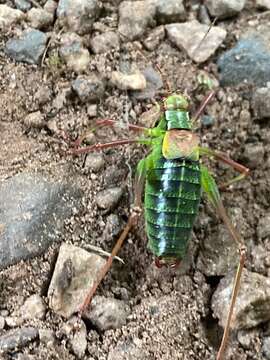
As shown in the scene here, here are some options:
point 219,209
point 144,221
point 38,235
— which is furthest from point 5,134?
point 219,209

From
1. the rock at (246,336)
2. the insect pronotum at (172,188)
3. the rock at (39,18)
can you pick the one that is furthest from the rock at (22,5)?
the rock at (246,336)

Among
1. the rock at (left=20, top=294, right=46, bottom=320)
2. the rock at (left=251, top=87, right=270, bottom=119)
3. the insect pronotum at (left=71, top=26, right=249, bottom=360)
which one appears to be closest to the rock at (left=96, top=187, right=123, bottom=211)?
the insect pronotum at (left=71, top=26, right=249, bottom=360)

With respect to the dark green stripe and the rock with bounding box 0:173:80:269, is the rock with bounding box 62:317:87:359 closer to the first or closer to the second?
the rock with bounding box 0:173:80:269

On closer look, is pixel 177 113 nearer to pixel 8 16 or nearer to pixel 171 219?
pixel 171 219

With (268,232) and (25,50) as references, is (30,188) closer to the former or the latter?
(25,50)

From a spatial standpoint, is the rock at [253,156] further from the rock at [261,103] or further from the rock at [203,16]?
the rock at [203,16]

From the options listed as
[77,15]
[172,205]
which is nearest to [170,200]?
[172,205]
